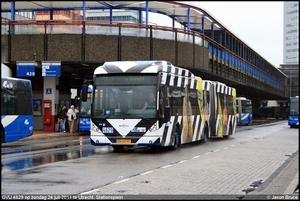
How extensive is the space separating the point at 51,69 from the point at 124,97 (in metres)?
15.2

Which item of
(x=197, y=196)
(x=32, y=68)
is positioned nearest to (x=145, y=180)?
(x=197, y=196)

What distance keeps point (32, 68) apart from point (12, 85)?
34.1 feet

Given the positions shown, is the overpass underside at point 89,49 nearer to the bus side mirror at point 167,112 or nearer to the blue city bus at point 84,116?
the blue city bus at point 84,116

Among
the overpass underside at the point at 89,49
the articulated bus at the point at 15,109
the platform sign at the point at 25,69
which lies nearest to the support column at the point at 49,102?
the overpass underside at the point at 89,49

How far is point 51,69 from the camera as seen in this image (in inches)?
1205

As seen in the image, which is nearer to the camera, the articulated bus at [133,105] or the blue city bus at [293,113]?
the articulated bus at [133,105]

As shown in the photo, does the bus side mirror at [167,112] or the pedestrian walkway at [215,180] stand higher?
the bus side mirror at [167,112]

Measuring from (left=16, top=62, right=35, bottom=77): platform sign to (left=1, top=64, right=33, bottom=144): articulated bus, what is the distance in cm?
901

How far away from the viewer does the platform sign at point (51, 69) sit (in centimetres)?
3041

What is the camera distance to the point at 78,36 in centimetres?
3166

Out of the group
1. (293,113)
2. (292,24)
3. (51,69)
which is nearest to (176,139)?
(292,24)

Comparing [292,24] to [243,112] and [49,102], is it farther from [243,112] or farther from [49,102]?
[243,112]

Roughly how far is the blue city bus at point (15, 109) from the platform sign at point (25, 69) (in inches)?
355

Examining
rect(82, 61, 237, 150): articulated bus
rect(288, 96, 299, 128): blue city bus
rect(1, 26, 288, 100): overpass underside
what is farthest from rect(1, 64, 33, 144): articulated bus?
rect(288, 96, 299, 128): blue city bus
